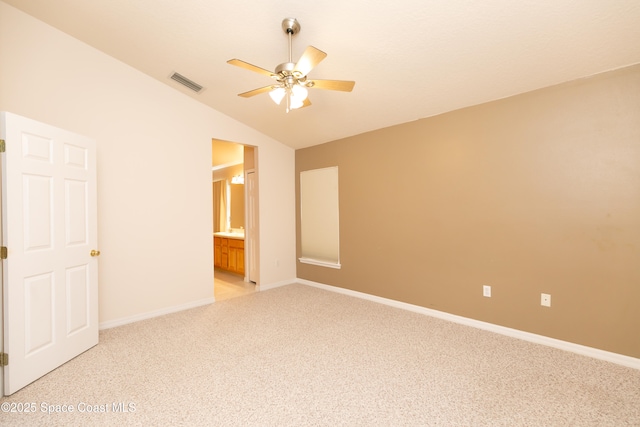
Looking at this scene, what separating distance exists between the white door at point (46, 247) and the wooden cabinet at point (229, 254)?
9.61ft

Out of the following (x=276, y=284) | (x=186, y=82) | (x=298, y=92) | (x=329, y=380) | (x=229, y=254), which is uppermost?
(x=186, y=82)

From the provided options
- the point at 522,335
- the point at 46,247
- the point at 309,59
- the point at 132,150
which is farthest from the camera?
the point at 132,150

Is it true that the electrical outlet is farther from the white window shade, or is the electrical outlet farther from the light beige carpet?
the white window shade

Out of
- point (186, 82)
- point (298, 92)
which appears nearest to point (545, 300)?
point (298, 92)

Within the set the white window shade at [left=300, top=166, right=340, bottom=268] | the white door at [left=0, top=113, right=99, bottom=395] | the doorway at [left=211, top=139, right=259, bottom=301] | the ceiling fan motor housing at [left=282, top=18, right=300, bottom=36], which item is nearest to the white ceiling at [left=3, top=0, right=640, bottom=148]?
the ceiling fan motor housing at [left=282, top=18, right=300, bottom=36]

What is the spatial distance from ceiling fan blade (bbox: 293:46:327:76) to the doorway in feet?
9.34

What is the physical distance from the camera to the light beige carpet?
187cm

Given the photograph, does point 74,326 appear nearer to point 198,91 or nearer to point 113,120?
point 113,120

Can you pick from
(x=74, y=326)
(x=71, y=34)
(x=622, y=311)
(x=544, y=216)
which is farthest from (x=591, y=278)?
(x=71, y=34)

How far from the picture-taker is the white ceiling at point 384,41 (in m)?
2.18

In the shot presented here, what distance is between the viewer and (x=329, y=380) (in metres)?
2.28

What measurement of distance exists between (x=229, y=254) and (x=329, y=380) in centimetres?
431

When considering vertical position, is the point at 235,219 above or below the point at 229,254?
above

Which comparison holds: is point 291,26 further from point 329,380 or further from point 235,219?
point 235,219
